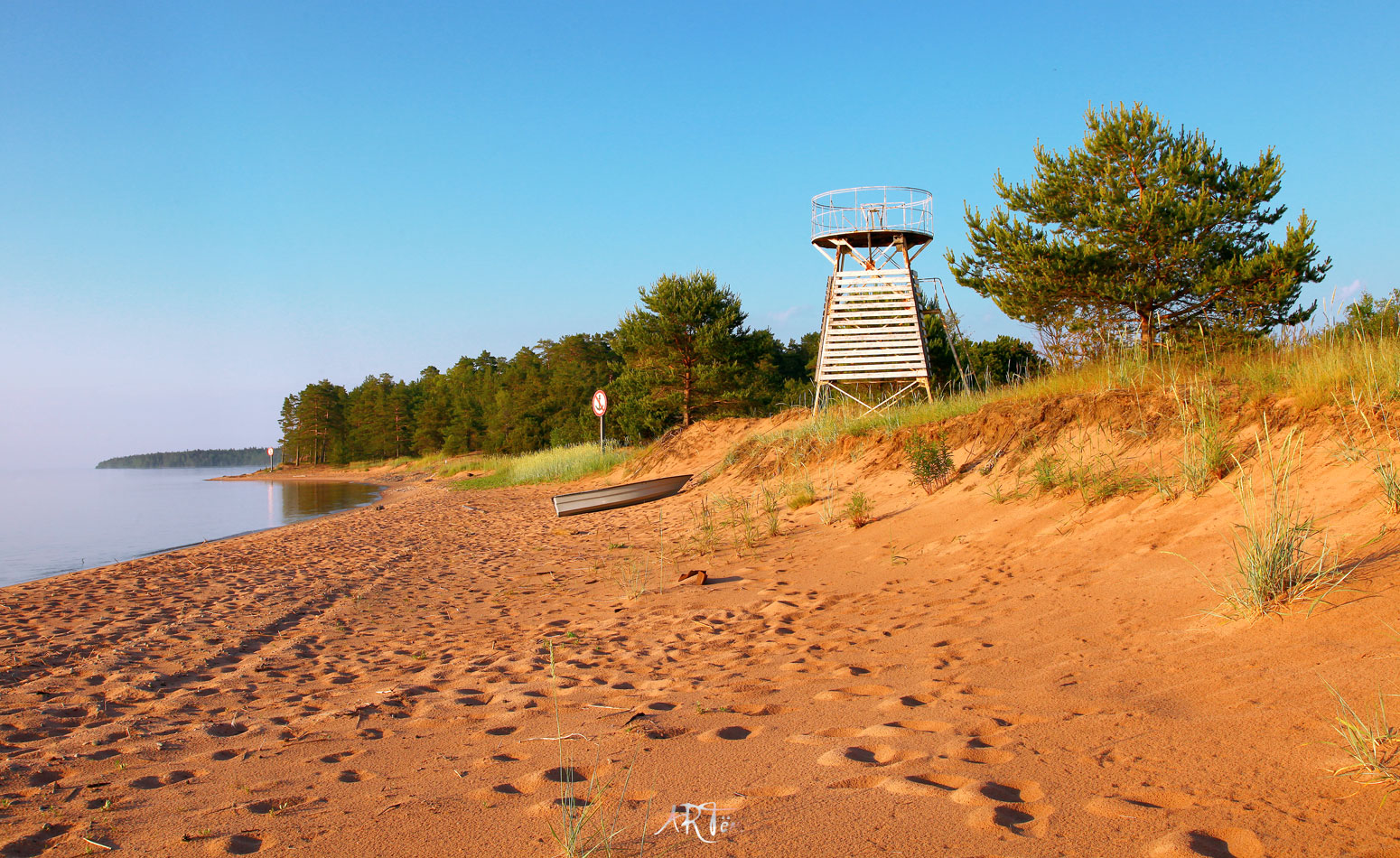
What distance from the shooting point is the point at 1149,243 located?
16250 mm

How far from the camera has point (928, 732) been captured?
3297 mm

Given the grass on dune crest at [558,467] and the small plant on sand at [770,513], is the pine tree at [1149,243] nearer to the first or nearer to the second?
the small plant on sand at [770,513]

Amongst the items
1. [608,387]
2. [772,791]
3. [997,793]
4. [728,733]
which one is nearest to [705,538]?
[728,733]

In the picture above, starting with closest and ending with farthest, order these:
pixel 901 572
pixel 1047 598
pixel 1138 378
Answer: pixel 1047 598
pixel 901 572
pixel 1138 378

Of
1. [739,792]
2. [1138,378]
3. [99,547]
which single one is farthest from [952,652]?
[99,547]

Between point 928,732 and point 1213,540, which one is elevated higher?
point 1213,540

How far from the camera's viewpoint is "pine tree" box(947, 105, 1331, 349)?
15.6 meters

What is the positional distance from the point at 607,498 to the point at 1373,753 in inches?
561

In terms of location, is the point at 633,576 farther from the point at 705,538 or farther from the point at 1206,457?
the point at 1206,457

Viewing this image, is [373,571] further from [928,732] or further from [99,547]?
[99,547]

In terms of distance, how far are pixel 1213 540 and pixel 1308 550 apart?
842 mm

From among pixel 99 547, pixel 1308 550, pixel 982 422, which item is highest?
pixel 982 422

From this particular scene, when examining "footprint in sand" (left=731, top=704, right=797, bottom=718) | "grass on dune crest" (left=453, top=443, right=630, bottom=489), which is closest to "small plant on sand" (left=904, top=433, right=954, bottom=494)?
"footprint in sand" (left=731, top=704, right=797, bottom=718)

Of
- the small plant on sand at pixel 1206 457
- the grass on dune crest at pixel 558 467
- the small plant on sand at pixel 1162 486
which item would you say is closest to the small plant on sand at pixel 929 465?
the small plant on sand at pixel 1162 486
